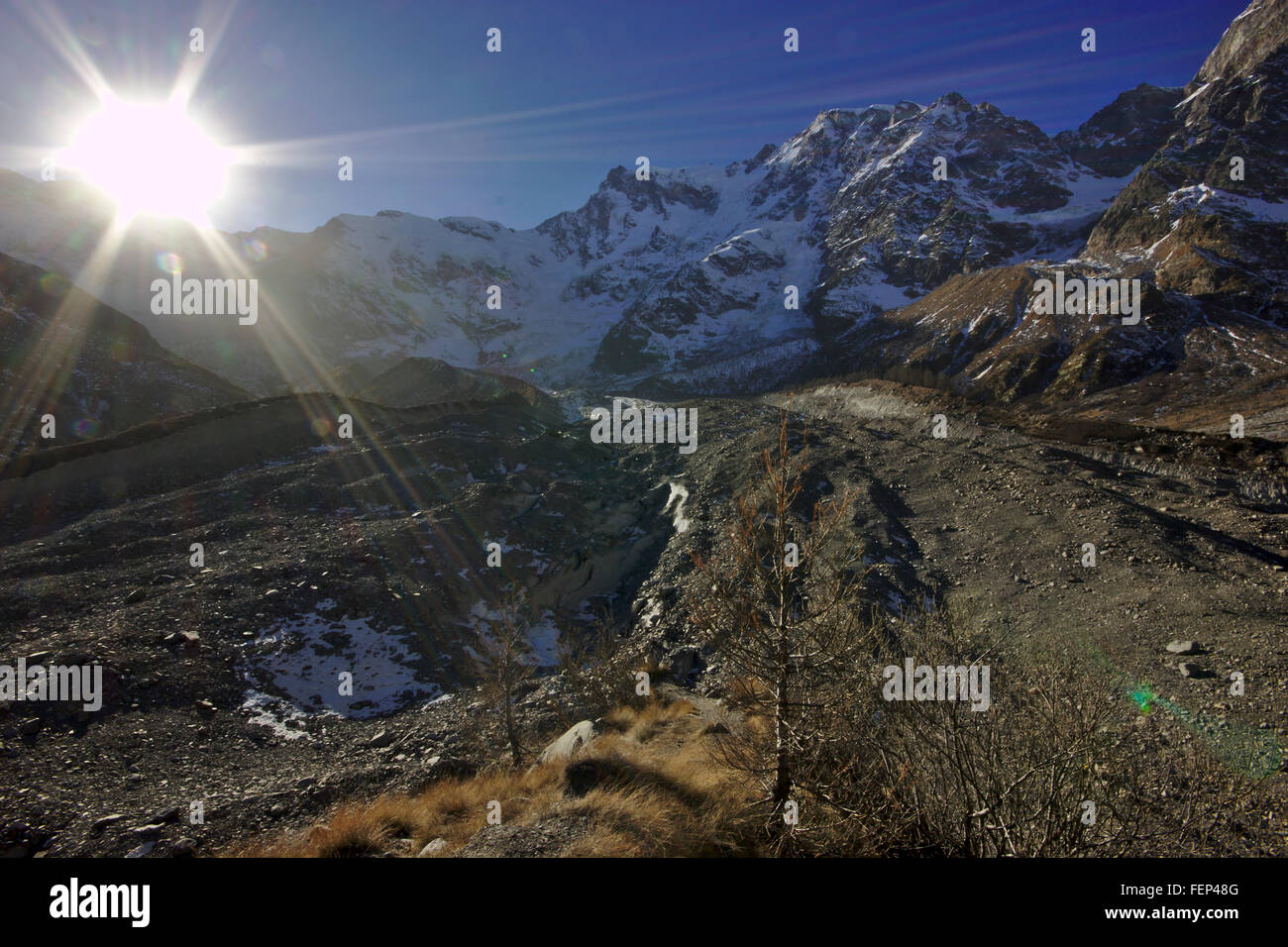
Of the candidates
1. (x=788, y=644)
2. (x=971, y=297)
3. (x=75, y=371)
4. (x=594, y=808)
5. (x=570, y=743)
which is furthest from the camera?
(x=971, y=297)

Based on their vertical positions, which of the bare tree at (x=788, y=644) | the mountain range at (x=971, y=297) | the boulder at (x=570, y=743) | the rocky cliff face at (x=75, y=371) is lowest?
the boulder at (x=570, y=743)

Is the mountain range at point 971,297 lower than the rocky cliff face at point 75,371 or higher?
higher

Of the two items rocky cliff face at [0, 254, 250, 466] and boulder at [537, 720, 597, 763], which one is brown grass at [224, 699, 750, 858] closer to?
boulder at [537, 720, 597, 763]

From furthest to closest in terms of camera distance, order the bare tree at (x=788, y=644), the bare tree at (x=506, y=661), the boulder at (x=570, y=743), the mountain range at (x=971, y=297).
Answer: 1. the mountain range at (x=971, y=297)
2. the bare tree at (x=506, y=661)
3. the boulder at (x=570, y=743)
4. the bare tree at (x=788, y=644)

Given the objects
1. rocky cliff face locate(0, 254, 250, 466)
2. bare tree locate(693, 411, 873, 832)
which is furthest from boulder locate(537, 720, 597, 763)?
rocky cliff face locate(0, 254, 250, 466)

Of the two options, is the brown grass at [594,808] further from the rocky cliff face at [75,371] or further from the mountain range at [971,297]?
the mountain range at [971,297]

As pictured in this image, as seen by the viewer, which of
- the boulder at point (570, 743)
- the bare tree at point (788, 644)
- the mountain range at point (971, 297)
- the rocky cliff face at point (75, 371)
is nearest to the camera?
the bare tree at point (788, 644)

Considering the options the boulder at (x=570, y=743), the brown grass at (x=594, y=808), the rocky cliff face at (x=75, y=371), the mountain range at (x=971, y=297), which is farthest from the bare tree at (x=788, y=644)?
the mountain range at (x=971, y=297)

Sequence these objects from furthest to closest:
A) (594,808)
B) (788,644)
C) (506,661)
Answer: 1. (506,661)
2. (594,808)
3. (788,644)

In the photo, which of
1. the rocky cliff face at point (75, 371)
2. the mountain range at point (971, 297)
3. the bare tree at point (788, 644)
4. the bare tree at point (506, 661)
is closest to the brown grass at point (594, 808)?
the bare tree at point (788, 644)

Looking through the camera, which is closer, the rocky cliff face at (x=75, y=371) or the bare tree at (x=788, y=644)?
the bare tree at (x=788, y=644)

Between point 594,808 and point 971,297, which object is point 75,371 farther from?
point 971,297

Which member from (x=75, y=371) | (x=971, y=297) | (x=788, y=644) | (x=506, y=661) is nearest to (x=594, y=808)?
(x=788, y=644)
